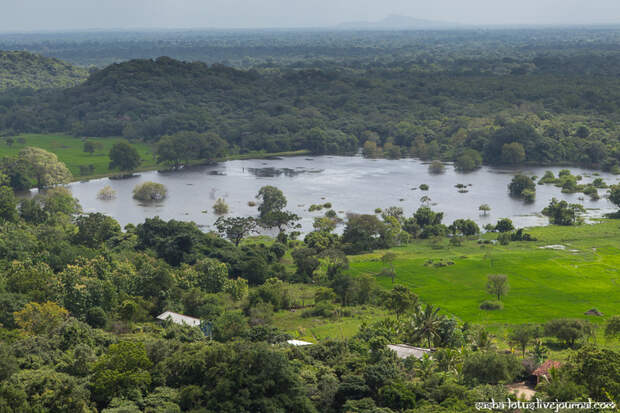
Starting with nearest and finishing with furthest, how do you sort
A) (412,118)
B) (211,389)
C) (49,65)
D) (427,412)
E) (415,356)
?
(427,412)
(211,389)
(415,356)
(412,118)
(49,65)

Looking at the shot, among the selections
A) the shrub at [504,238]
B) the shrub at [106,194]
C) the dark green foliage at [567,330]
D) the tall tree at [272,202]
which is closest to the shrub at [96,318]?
Answer: the dark green foliage at [567,330]

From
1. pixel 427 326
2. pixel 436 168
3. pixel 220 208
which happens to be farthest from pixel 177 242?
pixel 436 168

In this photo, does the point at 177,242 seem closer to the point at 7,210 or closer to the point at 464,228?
the point at 7,210

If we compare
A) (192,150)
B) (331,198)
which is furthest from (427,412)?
(192,150)

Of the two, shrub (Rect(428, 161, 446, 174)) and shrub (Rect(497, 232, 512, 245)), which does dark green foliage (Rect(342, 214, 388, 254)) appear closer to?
shrub (Rect(497, 232, 512, 245))

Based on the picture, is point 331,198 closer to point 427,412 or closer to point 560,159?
point 560,159

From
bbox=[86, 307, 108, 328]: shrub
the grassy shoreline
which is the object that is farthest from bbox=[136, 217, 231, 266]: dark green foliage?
the grassy shoreline

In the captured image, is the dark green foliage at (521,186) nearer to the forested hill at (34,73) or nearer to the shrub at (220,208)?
the shrub at (220,208)

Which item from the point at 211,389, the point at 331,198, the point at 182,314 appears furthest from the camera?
the point at 331,198

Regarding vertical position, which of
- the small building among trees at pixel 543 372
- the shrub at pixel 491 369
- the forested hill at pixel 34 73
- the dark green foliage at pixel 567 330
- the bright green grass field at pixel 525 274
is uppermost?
the forested hill at pixel 34 73
